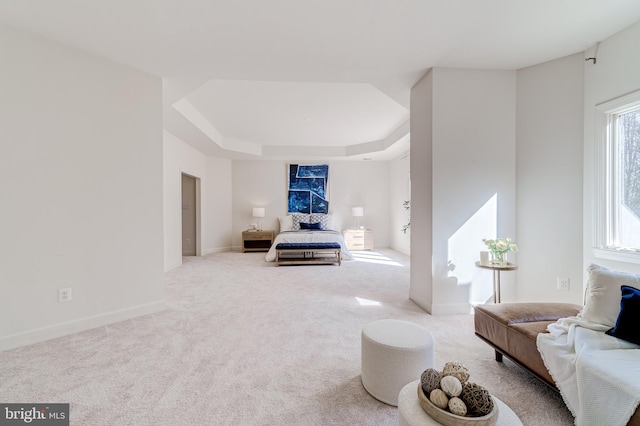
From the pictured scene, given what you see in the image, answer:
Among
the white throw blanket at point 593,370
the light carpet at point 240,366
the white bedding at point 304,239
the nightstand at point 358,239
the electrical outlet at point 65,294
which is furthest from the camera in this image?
the nightstand at point 358,239

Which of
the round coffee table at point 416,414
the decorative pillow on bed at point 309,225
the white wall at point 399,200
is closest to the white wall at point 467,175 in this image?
the round coffee table at point 416,414

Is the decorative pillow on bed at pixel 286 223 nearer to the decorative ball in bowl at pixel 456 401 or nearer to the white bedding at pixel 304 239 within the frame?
the white bedding at pixel 304 239

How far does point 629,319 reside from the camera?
4.94ft

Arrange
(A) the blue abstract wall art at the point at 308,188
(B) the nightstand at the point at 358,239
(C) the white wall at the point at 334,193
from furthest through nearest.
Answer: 1. (A) the blue abstract wall art at the point at 308,188
2. (C) the white wall at the point at 334,193
3. (B) the nightstand at the point at 358,239

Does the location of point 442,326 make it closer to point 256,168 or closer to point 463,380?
point 463,380

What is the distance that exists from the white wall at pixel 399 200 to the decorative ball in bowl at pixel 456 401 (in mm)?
5879

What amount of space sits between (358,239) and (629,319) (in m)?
6.40

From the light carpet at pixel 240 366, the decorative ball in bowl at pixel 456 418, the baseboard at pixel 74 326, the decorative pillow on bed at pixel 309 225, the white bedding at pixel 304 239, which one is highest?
the decorative pillow on bed at pixel 309 225

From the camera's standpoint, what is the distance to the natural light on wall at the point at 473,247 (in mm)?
3129

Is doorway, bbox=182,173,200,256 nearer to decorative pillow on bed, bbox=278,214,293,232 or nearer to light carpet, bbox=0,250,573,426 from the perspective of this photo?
decorative pillow on bed, bbox=278,214,293,232

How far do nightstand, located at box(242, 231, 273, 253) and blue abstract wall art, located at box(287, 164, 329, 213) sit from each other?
1063 mm

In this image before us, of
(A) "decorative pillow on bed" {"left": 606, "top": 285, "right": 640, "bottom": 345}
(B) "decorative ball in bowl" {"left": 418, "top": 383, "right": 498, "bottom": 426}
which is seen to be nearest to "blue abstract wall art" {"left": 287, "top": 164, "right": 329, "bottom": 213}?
(A) "decorative pillow on bed" {"left": 606, "top": 285, "right": 640, "bottom": 345}

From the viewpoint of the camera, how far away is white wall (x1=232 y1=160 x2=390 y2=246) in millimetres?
8172

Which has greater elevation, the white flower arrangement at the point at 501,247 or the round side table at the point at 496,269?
the white flower arrangement at the point at 501,247
